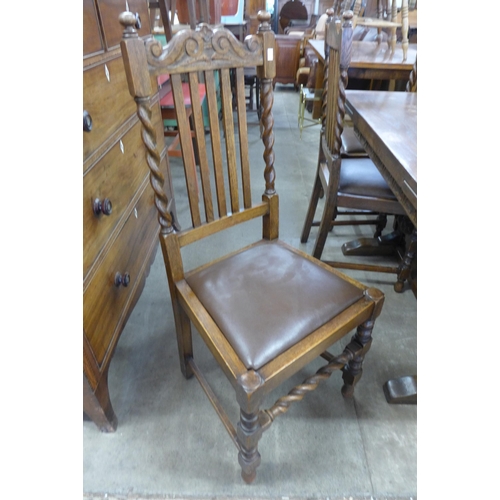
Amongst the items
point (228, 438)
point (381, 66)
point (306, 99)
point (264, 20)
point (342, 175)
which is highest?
point (264, 20)

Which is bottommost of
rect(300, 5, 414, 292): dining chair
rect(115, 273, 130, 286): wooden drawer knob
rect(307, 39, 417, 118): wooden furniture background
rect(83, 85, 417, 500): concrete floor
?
rect(83, 85, 417, 500): concrete floor

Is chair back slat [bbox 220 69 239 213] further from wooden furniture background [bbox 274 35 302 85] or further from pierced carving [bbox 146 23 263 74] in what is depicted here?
wooden furniture background [bbox 274 35 302 85]

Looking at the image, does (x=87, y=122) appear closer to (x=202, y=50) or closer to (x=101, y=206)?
(x=101, y=206)

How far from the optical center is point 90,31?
958 millimetres

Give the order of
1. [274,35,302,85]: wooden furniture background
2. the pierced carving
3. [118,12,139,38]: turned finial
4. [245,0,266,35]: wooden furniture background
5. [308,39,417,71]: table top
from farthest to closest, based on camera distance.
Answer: [245,0,266,35]: wooden furniture background
[274,35,302,85]: wooden furniture background
[308,39,417,71]: table top
the pierced carving
[118,12,139,38]: turned finial

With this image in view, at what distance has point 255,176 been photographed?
2924mm

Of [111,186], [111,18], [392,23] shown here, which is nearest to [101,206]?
[111,186]

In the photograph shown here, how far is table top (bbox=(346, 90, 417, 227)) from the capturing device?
0.97 metres

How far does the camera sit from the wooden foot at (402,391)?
124 centimetres

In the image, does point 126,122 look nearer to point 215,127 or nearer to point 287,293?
point 215,127

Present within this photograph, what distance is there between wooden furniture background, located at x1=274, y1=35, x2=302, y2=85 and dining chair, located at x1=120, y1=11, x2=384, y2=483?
484 cm

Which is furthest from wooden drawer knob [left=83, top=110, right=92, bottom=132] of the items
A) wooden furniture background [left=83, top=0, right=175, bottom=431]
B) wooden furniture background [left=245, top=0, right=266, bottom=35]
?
wooden furniture background [left=245, top=0, right=266, bottom=35]

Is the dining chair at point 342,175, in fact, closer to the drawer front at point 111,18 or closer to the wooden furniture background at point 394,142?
the wooden furniture background at point 394,142

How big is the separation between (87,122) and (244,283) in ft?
2.02
